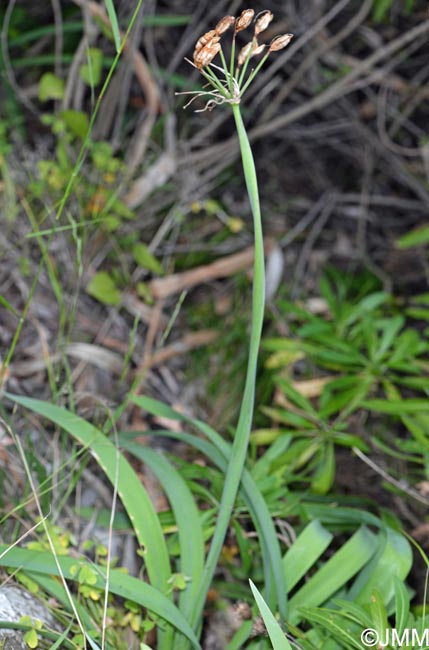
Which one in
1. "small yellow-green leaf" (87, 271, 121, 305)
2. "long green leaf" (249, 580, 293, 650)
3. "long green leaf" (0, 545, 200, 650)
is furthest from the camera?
"small yellow-green leaf" (87, 271, 121, 305)

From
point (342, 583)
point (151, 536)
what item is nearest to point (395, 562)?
point (342, 583)

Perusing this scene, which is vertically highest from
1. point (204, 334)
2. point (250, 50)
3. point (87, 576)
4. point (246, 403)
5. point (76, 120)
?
point (250, 50)

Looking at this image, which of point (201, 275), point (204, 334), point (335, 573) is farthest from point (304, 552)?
point (201, 275)

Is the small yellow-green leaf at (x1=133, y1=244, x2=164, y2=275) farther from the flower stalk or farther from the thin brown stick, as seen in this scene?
the flower stalk

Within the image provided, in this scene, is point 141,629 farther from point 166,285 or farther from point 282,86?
point 282,86

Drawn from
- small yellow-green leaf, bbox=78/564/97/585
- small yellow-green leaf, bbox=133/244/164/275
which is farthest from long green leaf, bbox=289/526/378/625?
small yellow-green leaf, bbox=133/244/164/275

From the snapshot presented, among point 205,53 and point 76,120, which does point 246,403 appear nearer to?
Result: point 205,53
